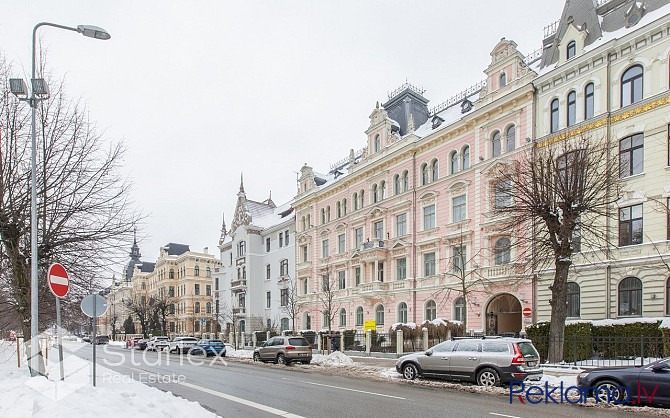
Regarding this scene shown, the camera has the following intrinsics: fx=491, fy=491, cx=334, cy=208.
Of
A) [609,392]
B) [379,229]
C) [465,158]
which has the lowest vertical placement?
[609,392]

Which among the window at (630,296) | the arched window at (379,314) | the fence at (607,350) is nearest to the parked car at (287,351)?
the fence at (607,350)

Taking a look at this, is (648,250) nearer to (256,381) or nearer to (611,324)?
(611,324)

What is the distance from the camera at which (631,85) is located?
76.6 ft

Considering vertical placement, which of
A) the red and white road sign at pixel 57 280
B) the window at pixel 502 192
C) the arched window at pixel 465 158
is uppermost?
the arched window at pixel 465 158

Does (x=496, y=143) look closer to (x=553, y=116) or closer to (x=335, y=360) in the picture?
(x=553, y=116)

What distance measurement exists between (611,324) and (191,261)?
2970 inches

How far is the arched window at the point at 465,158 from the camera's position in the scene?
31.9 m

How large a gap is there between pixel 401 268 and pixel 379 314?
429 cm

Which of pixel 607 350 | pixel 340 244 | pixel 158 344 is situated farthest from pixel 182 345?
pixel 607 350

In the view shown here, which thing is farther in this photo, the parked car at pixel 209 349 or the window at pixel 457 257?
the parked car at pixel 209 349

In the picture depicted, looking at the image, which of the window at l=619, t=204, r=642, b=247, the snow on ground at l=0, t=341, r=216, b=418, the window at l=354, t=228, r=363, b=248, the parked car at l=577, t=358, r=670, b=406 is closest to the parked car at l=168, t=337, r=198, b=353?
the window at l=354, t=228, r=363, b=248

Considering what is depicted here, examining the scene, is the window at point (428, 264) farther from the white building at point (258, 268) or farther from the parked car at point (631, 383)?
the parked car at point (631, 383)

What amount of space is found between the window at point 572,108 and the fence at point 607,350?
11761mm

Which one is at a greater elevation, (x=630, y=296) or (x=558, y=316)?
(x=630, y=296)
